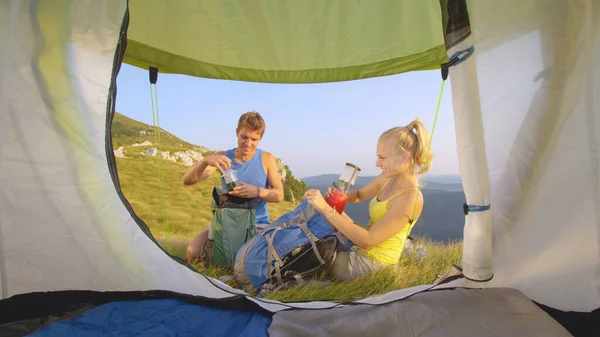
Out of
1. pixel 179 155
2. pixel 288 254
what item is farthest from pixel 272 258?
pixel 179 155

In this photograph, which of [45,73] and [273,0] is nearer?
[45,73]

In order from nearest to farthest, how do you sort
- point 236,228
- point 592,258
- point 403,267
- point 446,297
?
1. point 592,258
2. point 446,297
3. point 403,267
4. point 236,228

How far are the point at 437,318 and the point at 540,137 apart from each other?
652 mm

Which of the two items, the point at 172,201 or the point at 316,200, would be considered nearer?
the point at 316,200

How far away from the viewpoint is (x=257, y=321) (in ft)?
4.01

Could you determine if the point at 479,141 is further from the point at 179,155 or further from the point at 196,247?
the point at 179,155

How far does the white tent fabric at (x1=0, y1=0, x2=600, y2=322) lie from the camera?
119 centimetres

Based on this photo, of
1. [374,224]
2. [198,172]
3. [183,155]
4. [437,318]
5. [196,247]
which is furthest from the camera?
[183,155]

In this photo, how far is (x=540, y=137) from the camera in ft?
4.08

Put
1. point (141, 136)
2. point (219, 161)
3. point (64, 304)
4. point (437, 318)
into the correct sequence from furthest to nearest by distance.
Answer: point (141, 136) < point (219, 161) < point (64, 304) < point (437, 318)

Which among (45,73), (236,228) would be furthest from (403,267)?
(45,73)

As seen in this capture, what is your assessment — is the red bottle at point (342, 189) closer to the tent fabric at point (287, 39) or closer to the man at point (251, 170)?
the man at point (251, 170)

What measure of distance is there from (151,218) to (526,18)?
2.28 metres

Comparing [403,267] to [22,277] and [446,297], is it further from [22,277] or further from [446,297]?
[22,277]
